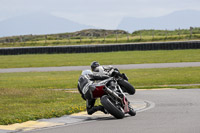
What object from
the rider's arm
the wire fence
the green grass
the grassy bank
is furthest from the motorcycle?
the wire fence

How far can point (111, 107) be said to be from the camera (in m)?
11.0

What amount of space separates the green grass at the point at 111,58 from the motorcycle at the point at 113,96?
25.6 meters

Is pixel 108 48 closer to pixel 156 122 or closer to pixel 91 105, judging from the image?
pixel 91 105

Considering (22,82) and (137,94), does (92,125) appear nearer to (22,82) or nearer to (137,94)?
(137,94)

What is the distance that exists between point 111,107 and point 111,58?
101ft

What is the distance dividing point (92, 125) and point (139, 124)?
1024 mm

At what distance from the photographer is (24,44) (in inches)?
2479

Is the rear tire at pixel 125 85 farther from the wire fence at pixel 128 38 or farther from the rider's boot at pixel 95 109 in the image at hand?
the wire fence at pixel 128 38

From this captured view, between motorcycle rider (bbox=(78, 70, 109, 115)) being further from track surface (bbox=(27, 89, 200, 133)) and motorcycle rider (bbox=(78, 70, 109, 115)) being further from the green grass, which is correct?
the green grass

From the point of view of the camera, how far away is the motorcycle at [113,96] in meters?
11.1

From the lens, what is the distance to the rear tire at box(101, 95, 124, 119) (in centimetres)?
1103

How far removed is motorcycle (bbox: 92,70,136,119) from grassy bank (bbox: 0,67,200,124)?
1.55m

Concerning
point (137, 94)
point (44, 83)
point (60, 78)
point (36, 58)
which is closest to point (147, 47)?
point (36, 58)

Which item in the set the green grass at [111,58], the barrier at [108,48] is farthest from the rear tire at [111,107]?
the barrier at [108,48]
